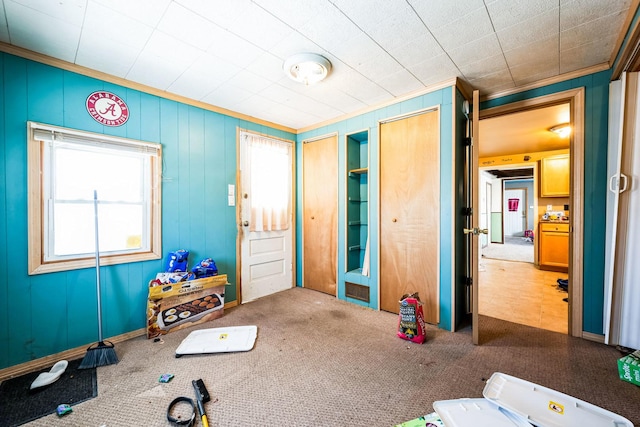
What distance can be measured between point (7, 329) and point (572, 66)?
193 inches

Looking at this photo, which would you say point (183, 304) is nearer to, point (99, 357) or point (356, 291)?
point (99, 357)

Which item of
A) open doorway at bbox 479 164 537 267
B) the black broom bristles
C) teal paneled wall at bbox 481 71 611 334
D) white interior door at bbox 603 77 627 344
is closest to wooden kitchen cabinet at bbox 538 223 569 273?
open doorway at bbox 479 164 537 267

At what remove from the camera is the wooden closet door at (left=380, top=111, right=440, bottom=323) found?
99.2 inches

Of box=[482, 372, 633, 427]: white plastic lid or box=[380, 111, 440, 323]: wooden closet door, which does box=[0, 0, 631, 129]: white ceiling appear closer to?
box=[380, 111, 440, 323]: wooden closet door

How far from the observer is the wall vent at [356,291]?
308cm

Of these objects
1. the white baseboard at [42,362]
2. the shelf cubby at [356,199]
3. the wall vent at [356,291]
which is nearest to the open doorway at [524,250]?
the wall vent at [356,291]

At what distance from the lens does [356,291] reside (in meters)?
3.18

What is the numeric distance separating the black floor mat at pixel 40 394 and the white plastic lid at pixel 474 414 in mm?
2097

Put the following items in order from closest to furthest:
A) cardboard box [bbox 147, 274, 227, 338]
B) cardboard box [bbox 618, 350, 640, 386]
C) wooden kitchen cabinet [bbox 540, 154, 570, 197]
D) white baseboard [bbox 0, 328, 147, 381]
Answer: cardboard box [bbox 618, 350, 640, 386]
white baseboard [bbox 0, 328, 147, 381]
cardboard box [bbox 147, 274, 227, 338]
wooden kitchen cabinet [bbox 540, 154, 570, 197]

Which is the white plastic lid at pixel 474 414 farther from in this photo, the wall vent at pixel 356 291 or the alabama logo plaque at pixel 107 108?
the alabama logo plaque at pixel 107 108

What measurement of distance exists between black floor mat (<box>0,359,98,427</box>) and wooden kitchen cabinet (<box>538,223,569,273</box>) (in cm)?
662

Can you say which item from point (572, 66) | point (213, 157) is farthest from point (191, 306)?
point (572, 66)

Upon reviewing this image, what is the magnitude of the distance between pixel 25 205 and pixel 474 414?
326cm

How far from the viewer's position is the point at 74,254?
207 centimetres
